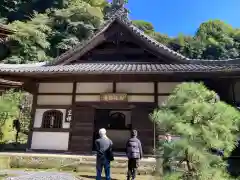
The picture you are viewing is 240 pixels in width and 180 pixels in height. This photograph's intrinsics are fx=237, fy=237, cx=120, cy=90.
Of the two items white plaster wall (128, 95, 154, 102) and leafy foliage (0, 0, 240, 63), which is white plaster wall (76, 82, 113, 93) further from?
leafy foliage (0, 0, 240, 63)

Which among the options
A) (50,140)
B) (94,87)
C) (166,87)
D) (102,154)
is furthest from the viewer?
(94,87)

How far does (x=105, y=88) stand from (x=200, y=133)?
6.58 metres

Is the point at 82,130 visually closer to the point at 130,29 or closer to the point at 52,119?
the point at 52,119

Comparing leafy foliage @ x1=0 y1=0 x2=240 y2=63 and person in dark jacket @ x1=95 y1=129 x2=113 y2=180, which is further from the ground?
leafy foliage @ x1=0 y1=0 x2=240 y2=63

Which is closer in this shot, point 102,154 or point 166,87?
point 102,154

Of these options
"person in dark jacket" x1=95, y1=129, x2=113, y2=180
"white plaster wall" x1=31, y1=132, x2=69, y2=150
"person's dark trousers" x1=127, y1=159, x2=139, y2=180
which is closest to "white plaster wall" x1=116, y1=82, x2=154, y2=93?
"white plaster wall" x1=31, y1=132, x2=69, y2=150

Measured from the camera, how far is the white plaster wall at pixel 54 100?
431 inches

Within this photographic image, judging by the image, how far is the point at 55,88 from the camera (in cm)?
1117

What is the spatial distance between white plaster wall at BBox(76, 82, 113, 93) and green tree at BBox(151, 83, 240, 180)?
585 centimetres

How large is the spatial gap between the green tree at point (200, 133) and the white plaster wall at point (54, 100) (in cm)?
665

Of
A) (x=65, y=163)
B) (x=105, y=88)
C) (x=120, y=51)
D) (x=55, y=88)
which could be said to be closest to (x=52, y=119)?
(x=55, y=88)

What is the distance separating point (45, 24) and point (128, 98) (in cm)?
2808

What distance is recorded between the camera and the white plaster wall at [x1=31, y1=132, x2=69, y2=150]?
10555 millimetres

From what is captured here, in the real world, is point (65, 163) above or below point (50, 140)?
below
